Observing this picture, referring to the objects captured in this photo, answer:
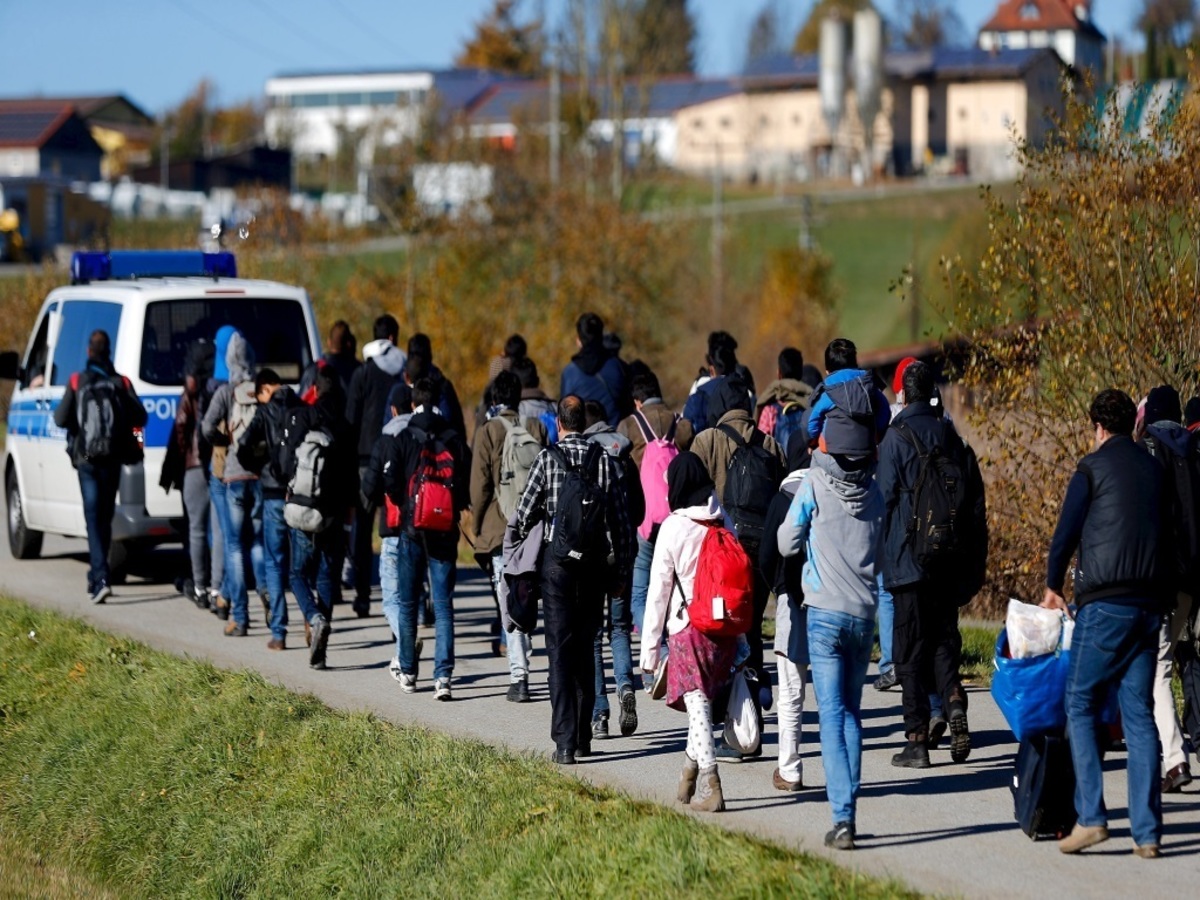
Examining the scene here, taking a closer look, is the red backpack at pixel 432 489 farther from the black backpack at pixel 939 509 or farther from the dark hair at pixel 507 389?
the black backpack at pixel 939 509

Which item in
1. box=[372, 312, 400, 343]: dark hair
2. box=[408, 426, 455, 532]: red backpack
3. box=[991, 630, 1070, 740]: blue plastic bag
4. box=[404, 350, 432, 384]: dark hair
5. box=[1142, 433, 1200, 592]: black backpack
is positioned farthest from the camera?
box=[372, 312, 400, 343]: dark hair

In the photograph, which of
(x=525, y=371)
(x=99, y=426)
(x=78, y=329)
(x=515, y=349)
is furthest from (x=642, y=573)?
(x=78, y=329)

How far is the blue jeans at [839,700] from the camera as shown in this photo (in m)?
7.60

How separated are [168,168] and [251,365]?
86805 millimetres

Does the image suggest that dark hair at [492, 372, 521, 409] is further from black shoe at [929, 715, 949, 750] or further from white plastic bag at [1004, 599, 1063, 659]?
white plastic bag at [1004, 599, 1063, 659]

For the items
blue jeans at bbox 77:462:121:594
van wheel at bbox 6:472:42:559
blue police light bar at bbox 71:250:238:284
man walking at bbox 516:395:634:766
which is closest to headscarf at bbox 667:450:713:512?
man walking at bbox 516:395:634:766

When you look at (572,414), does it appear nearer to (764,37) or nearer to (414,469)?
(414,469)

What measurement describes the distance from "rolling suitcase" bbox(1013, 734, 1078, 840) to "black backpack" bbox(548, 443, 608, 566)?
94.1 inches

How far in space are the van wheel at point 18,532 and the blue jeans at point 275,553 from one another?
16.2ft

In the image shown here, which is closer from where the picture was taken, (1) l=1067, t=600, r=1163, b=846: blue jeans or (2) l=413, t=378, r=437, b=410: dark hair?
(1) l=1067, t=600, r=1163, b=846: blue jeans

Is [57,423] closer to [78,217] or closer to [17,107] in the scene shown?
[78,217]

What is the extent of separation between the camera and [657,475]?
1059 cm

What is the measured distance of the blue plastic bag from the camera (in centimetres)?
770

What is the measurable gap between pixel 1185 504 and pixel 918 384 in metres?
1.63
